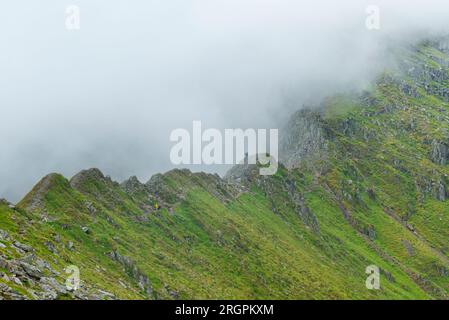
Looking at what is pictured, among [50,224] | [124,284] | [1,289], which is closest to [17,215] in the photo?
[50,224]

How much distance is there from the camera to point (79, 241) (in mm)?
171875

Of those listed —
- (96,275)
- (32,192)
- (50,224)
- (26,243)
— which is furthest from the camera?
(32,192)

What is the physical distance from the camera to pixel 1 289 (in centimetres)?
9075
